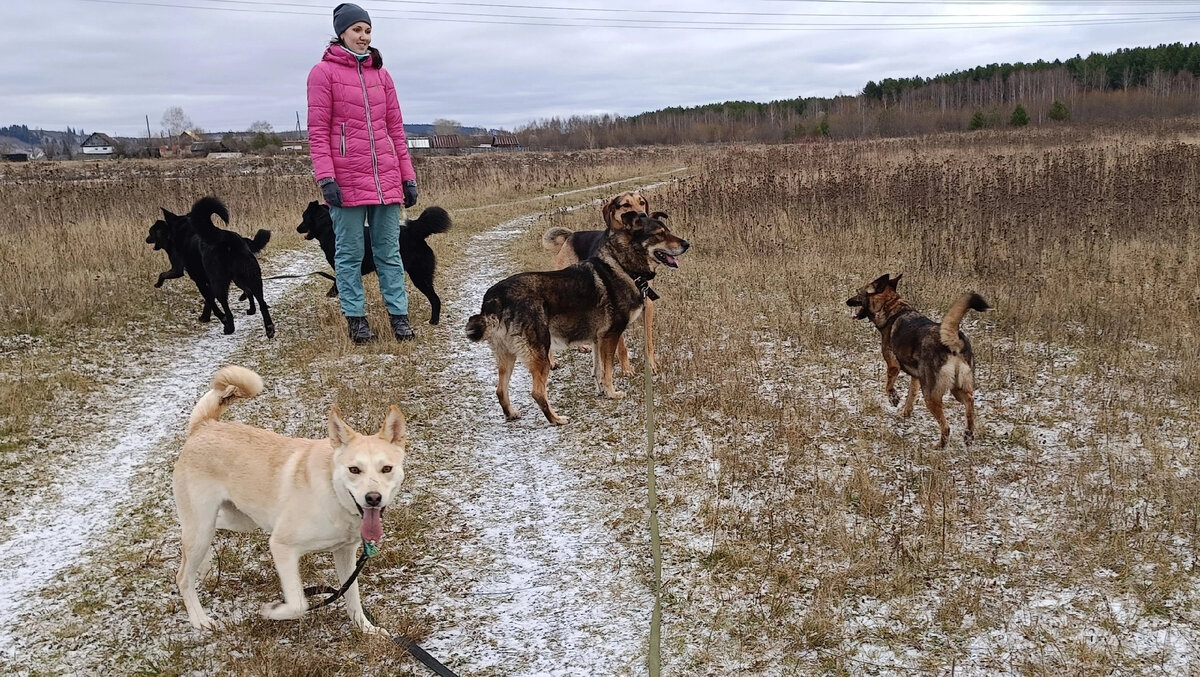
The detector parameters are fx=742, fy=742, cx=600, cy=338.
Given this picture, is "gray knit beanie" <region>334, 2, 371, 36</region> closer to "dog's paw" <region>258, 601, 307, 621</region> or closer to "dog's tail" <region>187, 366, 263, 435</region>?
"dog's tail" <region>187, 366, 263, 435</region>

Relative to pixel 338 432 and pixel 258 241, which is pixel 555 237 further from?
pixel 338 432

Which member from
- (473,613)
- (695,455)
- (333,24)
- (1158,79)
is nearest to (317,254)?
(333,24)

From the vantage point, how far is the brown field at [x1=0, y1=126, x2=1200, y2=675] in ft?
10.9

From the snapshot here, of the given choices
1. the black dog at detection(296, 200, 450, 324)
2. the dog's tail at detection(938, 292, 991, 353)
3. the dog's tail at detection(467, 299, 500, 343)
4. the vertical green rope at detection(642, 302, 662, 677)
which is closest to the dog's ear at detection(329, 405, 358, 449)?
the vertical green rope at detection(642, 302, 662, 677)

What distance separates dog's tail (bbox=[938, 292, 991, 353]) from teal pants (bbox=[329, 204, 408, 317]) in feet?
17.7

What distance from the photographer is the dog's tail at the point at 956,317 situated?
16.5 feet

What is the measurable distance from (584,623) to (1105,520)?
→ 9.49 feet

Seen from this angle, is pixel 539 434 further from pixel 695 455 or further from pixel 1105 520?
pixel 1105 520

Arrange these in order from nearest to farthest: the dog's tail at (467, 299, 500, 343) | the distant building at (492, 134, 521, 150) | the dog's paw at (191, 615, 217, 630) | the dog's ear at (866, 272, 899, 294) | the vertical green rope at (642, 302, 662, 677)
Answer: the vertical green rope at (642, 302, 662, 677)
the dog's paw at (191, 615, 217, 630)
the dog's tail at (467, 299, 500, 343)
the dog's ear at (866, 272, 899, 294)
the distant building at (492, 134, 521, 150)

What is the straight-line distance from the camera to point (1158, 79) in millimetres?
59750

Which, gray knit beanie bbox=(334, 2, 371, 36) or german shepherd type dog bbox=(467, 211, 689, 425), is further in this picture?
gray knit beanie bbox=(334, 2, 371, 36)

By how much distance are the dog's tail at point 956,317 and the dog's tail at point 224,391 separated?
4315 mm

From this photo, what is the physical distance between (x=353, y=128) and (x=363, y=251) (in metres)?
1.27

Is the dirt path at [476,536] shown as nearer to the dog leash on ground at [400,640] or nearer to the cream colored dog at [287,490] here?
the dog leash on ground at [400,640]
